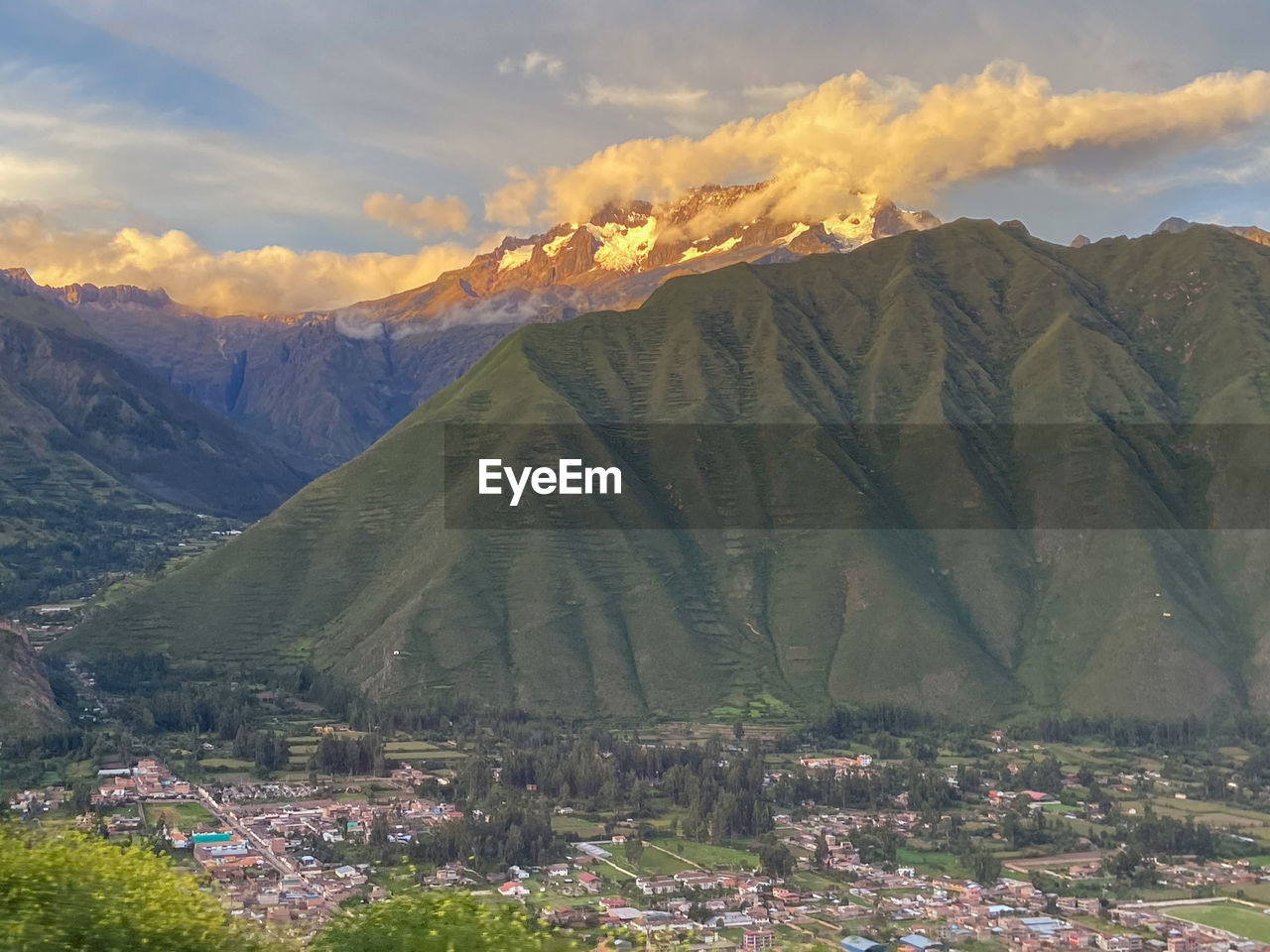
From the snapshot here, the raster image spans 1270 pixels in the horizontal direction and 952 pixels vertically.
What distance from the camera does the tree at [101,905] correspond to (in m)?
36.8

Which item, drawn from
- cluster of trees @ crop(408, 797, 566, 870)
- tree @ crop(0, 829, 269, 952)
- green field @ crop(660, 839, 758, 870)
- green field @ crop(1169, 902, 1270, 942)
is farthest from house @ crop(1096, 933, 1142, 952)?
tree @ crop(0, 829, 269, 952)

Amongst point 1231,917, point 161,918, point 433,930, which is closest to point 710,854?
point 1231,917

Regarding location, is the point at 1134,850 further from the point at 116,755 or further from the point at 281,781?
the point at 116,755

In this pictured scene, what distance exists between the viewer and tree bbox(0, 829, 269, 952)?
36.8 m

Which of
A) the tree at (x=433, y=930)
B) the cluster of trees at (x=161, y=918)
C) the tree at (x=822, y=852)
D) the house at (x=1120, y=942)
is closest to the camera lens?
the cluster of trees at (x=161, y=918)

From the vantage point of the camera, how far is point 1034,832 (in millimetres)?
139750

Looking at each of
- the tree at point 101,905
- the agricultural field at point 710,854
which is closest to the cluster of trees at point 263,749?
the agricultural field at point 710,854

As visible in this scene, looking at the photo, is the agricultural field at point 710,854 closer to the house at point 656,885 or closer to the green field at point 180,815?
the house at point 656,885

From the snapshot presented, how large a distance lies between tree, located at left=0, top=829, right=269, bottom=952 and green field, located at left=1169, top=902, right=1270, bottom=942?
90658mm

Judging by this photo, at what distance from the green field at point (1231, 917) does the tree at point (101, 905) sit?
3569 inches

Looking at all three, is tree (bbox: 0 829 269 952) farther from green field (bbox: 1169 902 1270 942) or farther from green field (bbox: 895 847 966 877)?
green field (bbox: 895 847 966 877)

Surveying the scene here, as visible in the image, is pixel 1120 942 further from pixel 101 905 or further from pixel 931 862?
pixel 101 905

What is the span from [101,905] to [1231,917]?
100162 millimetres

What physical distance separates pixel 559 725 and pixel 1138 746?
7692 centimetres
